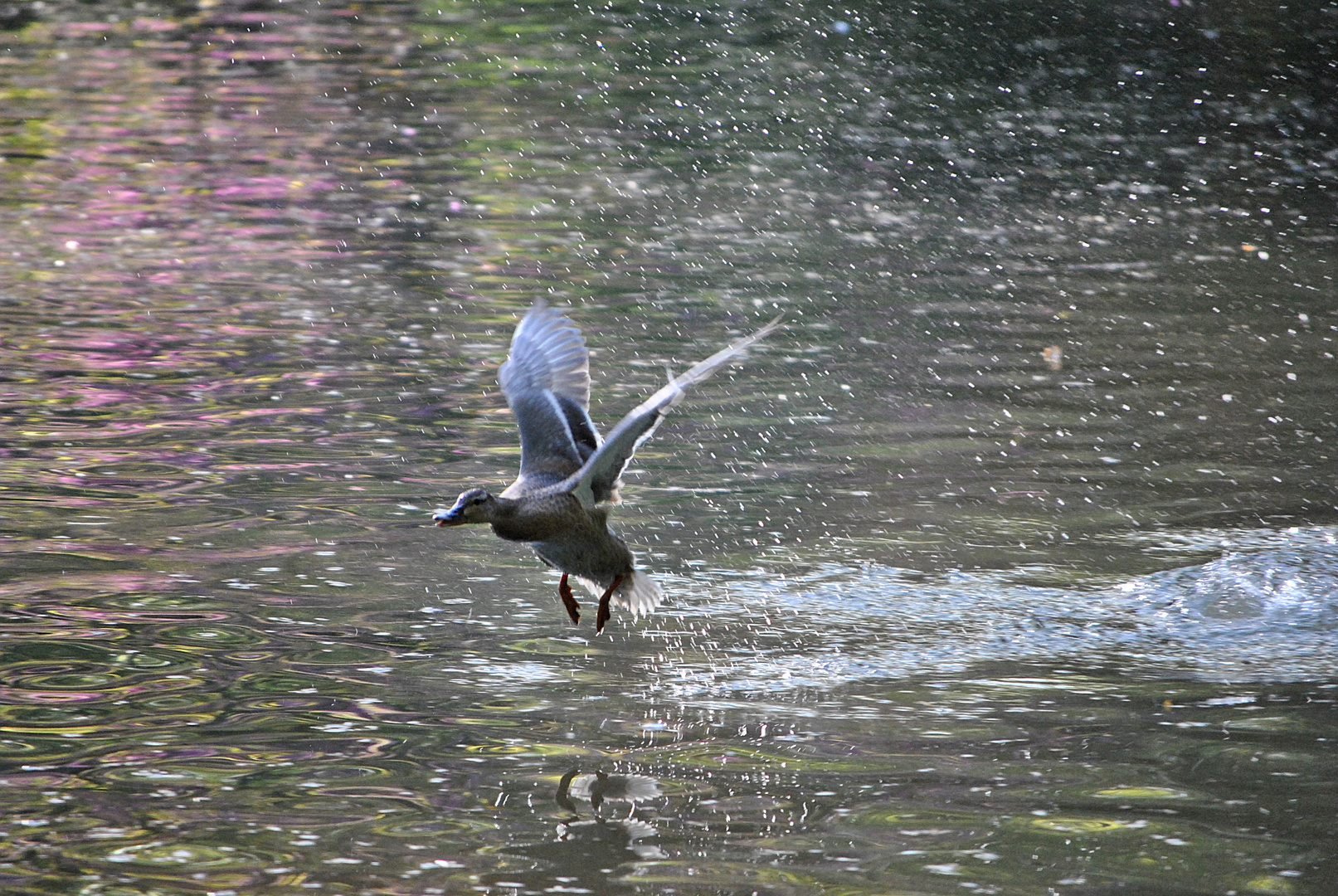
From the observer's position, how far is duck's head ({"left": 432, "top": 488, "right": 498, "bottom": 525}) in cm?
572

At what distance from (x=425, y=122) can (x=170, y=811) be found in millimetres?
15156

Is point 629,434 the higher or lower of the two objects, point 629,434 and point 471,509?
the higher

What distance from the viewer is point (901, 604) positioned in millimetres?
7180

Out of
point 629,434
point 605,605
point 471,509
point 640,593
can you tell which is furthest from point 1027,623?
point 471,509

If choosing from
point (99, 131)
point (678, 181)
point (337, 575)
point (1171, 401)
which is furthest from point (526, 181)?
point (337, 575)

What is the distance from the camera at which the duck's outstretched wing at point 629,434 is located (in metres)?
5.18

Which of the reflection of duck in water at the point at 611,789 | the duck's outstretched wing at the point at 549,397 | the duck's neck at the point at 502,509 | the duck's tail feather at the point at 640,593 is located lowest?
the reflection of duck in water at the point at 611,789

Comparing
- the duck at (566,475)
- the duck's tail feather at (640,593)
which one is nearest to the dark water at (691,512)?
the duck's tail feather at (640,593)

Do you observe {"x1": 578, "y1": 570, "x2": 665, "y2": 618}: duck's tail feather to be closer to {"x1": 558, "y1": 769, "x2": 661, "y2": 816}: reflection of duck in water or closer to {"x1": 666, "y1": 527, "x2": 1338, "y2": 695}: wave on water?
{"x1": 666, "y1": 527, "x2": 1338, "y2": 695}: wave on water

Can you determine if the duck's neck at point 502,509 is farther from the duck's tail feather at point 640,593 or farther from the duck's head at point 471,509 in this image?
the duck's tail feather at point 640,593

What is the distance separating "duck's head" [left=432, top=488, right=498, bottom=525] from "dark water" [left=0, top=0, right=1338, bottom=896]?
707 mm

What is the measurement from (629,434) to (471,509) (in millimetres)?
602

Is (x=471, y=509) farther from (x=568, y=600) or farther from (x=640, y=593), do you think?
(x=640, y=593)

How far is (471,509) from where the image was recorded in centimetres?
576
